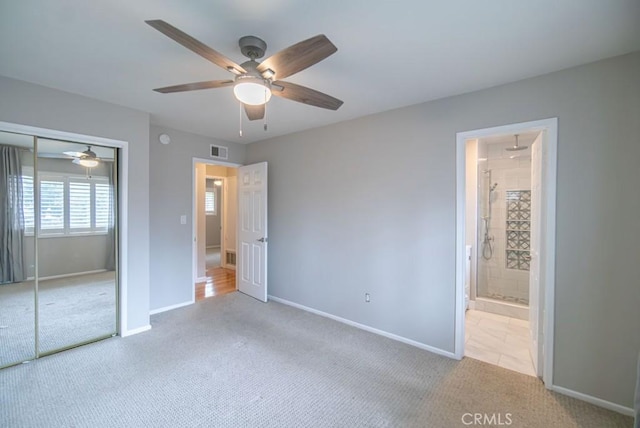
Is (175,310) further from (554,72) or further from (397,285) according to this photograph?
(554,72)

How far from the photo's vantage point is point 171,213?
13.1ft

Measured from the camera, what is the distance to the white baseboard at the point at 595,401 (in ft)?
6.59

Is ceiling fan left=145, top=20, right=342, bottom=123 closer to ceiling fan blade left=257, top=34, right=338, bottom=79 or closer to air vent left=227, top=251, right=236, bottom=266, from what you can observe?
ceiling fan blade left=257, top=34, right=338, bottom=79

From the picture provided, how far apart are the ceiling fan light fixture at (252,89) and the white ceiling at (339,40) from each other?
0.37m

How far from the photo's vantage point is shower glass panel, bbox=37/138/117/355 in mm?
2770

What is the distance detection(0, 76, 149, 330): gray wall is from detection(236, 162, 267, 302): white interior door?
1564 mm

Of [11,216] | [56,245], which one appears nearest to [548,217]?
[56,245]

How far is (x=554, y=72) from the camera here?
2262 mm

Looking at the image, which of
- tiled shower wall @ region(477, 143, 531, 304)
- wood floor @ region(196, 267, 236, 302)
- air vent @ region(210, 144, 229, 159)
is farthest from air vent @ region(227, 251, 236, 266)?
tiled shower wall @ region(477, 143, 531, 304)

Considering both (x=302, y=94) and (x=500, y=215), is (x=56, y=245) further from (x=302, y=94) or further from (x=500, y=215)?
(x=500, y=215)

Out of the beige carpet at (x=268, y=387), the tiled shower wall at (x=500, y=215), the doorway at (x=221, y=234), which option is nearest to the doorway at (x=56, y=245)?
the beige carpet at (x=268, y=387)

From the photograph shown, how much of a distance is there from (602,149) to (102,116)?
4.56 metres

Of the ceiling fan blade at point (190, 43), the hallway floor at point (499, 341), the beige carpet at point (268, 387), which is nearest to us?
the ceiling fan blade at point (190, 43)
